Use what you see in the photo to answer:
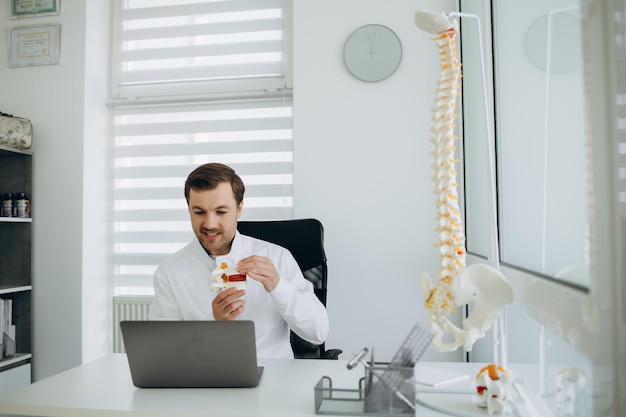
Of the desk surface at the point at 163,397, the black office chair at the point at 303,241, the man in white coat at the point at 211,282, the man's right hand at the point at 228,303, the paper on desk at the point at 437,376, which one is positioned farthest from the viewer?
the black office chair at the point at 303,241

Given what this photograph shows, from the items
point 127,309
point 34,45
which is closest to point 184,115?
point 34,45

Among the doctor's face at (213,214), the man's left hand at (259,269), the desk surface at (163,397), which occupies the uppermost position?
the doctor's face at (213,214)

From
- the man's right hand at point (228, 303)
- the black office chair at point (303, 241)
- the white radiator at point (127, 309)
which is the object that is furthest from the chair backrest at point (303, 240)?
the white radiator at point (127, 309)

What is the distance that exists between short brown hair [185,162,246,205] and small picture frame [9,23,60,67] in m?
1.75

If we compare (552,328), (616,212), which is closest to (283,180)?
(552,328)

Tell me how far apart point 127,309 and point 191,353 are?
207 centimetres

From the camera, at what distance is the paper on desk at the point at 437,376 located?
127cm

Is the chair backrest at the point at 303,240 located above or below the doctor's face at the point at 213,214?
below

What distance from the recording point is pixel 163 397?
1.19 m

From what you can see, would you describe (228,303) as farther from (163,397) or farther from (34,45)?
(34,45)

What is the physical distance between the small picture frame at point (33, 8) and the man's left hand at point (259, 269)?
2.36 meters

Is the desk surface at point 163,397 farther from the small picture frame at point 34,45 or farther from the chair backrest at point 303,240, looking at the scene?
the small picture frame at point 34,45

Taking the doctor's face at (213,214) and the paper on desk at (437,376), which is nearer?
the paper on desk at (437,376)

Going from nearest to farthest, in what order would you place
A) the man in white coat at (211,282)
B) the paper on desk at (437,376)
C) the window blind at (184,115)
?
the paper on desk at (437,376) < the man in white coat at (211,282) < the window blind at (184,115)
